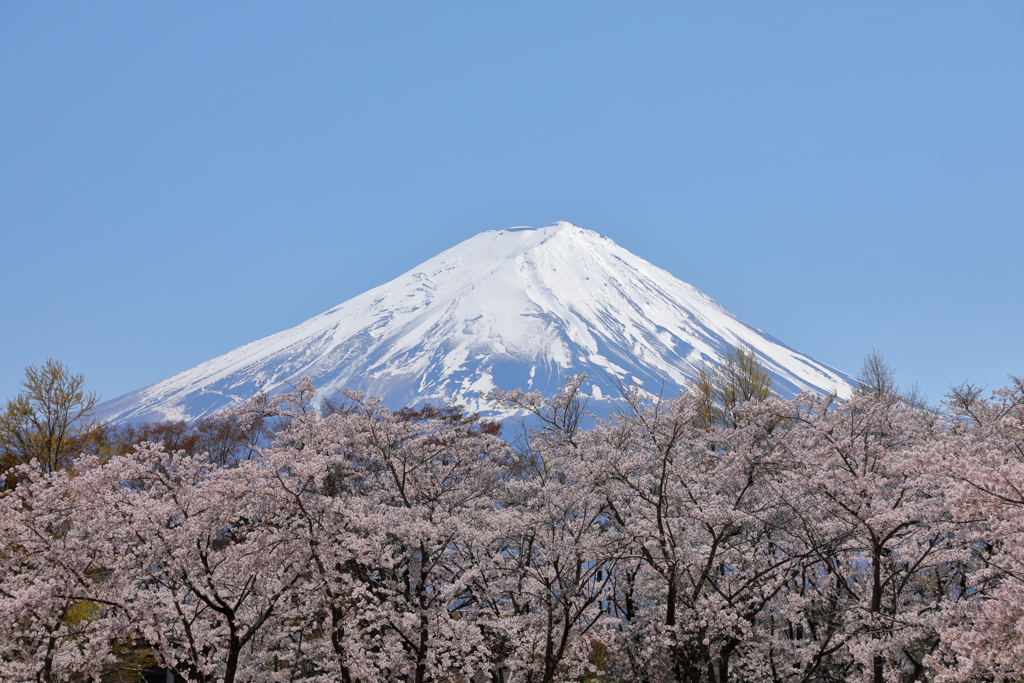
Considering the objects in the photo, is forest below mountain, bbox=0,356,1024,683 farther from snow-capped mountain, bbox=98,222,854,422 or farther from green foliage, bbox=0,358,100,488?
snow-capped mountain, bbox=98,222,854,422

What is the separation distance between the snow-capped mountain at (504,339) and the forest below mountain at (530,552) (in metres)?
87.8

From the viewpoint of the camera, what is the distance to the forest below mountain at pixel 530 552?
7.96 m

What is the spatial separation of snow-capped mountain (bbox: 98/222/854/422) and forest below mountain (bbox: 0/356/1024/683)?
87.8m

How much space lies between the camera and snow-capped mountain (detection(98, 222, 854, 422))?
113m

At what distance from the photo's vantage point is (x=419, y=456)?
12.6 meters

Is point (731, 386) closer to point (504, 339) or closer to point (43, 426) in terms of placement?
point (43, 426)

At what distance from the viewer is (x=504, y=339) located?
412 feet

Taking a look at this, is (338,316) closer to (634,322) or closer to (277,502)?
(634,322)

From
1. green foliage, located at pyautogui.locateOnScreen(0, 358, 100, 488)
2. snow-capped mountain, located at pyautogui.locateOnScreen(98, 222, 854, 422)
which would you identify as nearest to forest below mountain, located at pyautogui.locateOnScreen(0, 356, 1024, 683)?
green foliage, located at pyautogui.locateOnScreen(0, 358, 100, 488)

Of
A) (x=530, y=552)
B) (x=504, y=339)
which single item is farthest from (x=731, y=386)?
(x=504, y=339)

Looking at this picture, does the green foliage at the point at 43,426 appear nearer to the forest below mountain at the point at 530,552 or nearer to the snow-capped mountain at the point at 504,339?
the forest below mountain at the point at 530,552

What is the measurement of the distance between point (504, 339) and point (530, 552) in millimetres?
114863

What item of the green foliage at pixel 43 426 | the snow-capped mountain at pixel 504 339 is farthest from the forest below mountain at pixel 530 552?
the snow-capped mountain at pixel 504 339

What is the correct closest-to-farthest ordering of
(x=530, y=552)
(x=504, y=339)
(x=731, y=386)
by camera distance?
(x=530, y=552) → (x=731, y=386) → (x=504, y=339)
